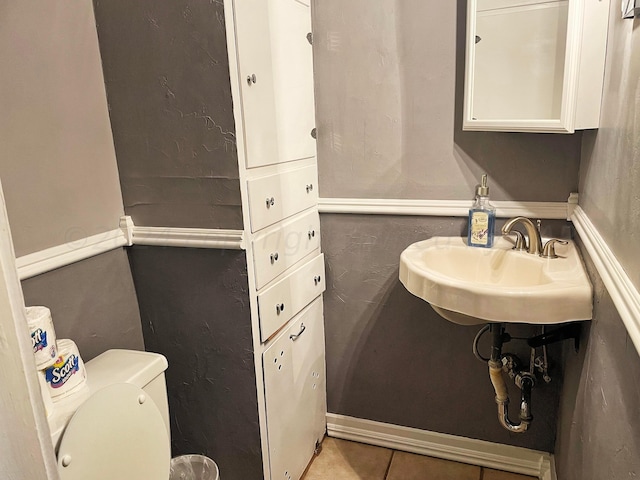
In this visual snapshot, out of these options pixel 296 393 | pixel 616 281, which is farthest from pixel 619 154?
pixel 296 393

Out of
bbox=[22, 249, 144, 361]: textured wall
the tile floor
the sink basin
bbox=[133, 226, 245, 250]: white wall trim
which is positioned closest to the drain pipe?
the sink basin

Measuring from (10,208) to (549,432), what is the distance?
1.70 m

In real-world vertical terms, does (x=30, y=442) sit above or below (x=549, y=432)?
above

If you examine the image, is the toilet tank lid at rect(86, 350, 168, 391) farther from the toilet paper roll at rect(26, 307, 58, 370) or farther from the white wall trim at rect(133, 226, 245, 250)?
A: the white wall trim at rect(133, 226, 245, 250)

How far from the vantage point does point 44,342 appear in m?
0.97

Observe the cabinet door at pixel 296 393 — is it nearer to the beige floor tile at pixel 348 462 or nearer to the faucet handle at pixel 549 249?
the beige floor tile at pixel 348 462

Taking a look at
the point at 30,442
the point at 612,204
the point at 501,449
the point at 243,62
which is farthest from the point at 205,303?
the point at 501,449

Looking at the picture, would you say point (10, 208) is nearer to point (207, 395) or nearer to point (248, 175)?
point (248, 175)

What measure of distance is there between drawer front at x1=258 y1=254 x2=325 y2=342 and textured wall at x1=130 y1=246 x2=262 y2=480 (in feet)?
0.20

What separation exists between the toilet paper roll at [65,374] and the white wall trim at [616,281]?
104 centimetres

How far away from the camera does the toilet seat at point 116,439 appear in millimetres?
974

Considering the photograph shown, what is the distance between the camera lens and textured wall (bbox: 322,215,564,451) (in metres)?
1.63

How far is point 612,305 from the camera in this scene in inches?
33.3

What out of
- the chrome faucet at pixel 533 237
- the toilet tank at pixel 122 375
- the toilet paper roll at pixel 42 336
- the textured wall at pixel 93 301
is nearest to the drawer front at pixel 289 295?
the toilet tank at pixel 122 375
